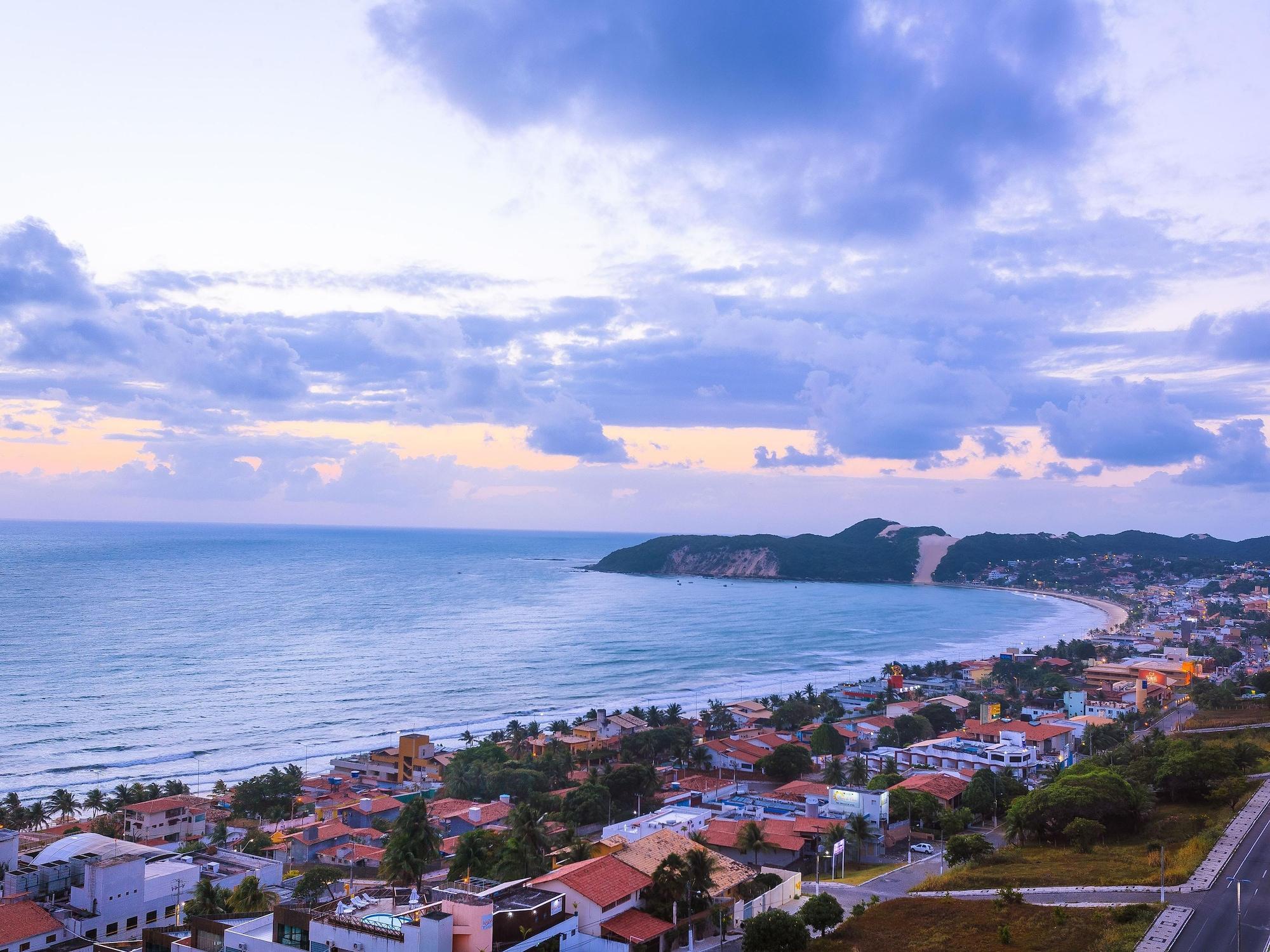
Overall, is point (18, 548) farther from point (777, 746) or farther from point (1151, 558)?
point (1151, 558)

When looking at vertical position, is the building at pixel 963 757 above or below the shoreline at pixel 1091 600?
above

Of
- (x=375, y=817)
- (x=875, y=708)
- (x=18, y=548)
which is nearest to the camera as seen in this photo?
(x=375, y=817)

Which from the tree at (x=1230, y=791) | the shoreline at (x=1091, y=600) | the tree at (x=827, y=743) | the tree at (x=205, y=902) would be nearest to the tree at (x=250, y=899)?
the tree at (x=205, y=902)

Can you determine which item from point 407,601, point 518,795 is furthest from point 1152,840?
point 407,601

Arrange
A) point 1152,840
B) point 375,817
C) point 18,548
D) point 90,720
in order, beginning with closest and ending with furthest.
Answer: point 1152,840
point 375,817
point 90,720
point 18,548

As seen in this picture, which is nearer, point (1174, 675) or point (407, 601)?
point (1174, 675)

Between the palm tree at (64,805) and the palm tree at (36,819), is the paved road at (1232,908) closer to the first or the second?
the palm tree at (36,819)

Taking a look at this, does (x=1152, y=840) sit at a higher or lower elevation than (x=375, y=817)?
higher

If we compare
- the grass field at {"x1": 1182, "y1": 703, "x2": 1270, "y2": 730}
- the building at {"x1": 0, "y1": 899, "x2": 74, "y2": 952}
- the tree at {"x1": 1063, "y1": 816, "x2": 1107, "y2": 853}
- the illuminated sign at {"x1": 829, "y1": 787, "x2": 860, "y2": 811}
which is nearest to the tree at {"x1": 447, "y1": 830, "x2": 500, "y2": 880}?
the building at {"x1": 0, "y1": 899, "x2": 74, "y2": 952}
